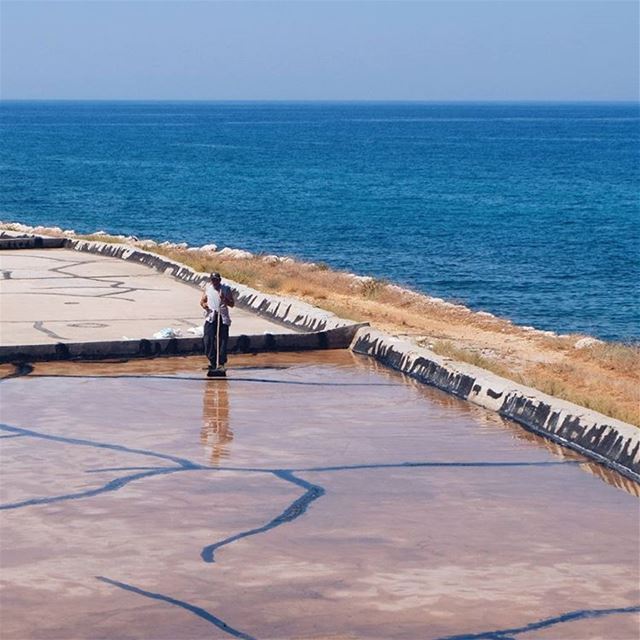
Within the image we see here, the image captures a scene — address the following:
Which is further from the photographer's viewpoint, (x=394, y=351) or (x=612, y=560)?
(x=394, y=351)

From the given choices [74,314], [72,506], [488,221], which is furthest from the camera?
[488,221]

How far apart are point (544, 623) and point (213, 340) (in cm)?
742

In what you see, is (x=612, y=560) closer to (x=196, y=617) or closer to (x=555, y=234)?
(x=196, y=617)

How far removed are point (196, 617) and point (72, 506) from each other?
2285 mm

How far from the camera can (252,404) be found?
12867mm

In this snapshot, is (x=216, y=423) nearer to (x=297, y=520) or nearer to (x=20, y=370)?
(x=297, y=520)

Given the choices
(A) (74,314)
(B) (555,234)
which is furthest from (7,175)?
(A) (74,314)

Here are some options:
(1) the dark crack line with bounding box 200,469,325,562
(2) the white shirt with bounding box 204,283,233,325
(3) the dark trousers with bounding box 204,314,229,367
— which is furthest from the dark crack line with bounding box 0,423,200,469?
(2) the white shirt with bounding box 204,283,233,325

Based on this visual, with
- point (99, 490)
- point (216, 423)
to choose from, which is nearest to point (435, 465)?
point (216, 423)

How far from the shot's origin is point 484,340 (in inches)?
770

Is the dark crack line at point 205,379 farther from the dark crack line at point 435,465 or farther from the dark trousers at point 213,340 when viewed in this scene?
the dark crack line at point 435,465

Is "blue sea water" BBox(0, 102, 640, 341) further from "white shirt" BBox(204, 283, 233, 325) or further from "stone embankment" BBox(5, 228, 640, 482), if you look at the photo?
"white shirt" BBox(204, 283, 233, 325)

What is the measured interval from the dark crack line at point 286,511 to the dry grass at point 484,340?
3.48 meters

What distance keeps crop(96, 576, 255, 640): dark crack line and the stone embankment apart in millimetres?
4340
